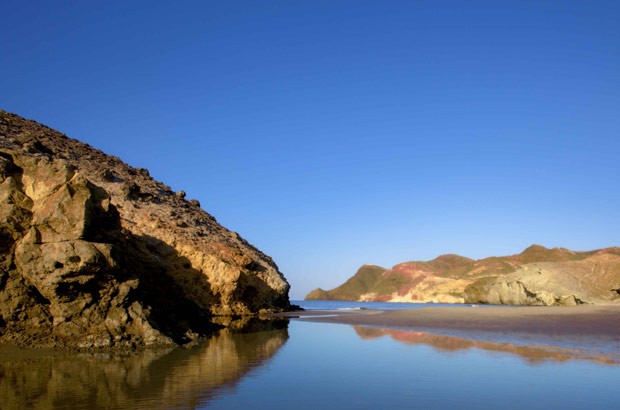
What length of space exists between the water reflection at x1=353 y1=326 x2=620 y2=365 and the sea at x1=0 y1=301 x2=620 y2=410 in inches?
2.3

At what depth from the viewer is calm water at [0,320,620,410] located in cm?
823

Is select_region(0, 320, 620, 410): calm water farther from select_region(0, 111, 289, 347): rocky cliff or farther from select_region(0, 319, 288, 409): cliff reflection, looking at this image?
select_region(0, 111, 289, 347): rocky cliff

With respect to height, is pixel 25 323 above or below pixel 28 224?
below

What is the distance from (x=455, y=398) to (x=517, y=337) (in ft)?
38.3

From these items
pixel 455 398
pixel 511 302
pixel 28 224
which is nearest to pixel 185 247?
pixel 28 224

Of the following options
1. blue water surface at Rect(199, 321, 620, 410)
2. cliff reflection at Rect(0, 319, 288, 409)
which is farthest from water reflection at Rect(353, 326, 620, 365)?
cliff reflection at Rect(0, 319, 288, 409)

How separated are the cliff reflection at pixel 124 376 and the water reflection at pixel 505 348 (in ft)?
20.1

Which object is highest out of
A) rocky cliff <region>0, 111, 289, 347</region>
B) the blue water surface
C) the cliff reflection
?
rocky cliff <region>0, 111, 289, 347</region>

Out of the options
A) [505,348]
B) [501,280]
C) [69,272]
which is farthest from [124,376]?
[501,280]

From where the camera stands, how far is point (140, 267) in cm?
1983

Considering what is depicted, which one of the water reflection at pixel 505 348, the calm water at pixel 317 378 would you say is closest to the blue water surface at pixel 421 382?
the calm water at pixel 317 378

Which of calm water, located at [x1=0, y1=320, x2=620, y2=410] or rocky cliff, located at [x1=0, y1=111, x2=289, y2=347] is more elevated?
rocky cliff, located at [x1=0, y1=111, x2=289, y2=347]

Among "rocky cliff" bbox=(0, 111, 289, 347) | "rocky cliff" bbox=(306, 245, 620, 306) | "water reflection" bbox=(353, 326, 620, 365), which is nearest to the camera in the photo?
"water reflection" bbox=(353, 326, 620, 365)

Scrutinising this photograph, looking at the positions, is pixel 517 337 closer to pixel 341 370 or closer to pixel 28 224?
pixel 341 370
